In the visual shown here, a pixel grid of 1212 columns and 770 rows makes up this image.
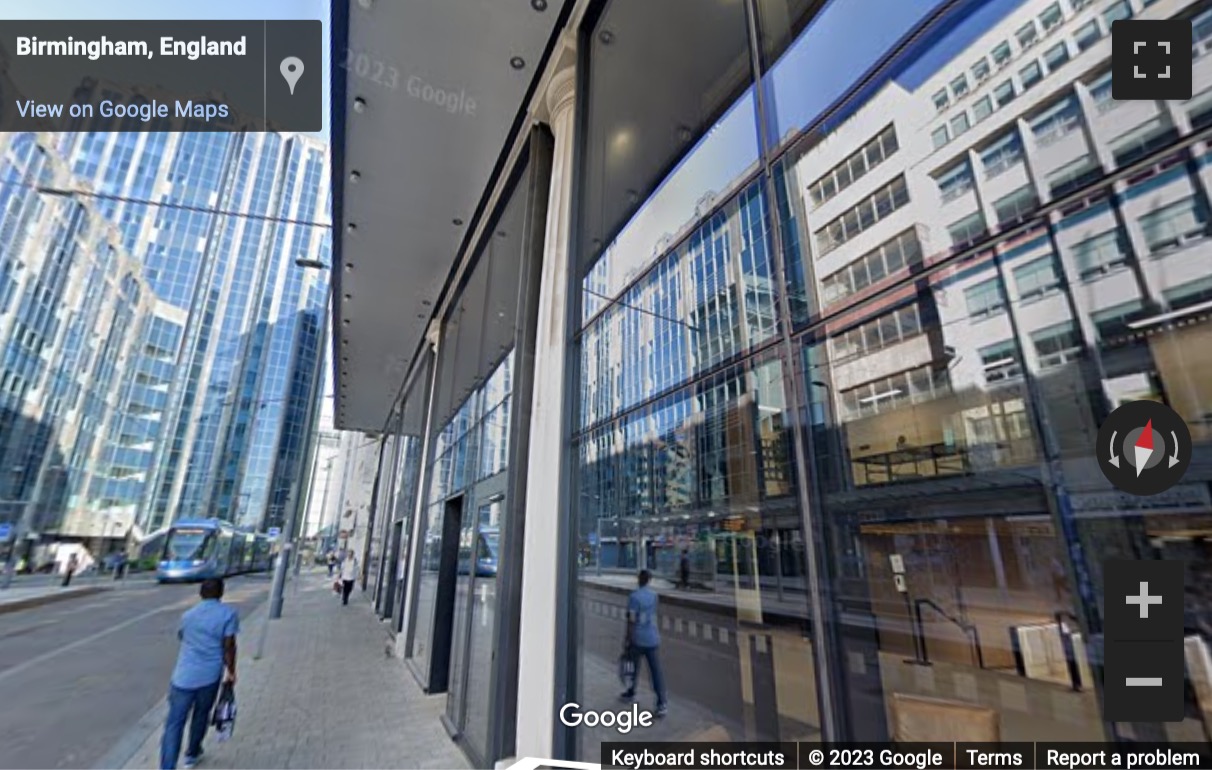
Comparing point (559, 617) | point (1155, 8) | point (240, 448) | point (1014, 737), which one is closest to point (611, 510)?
point (559, 617)

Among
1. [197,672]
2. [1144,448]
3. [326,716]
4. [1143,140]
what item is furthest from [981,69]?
[326,716]

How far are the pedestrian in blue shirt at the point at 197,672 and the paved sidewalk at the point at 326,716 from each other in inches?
16.7

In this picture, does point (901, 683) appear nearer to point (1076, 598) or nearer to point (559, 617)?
point (1076, 598)

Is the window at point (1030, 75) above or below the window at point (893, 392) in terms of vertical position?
above

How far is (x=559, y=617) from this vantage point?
10.9 feet

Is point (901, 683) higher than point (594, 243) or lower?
lower

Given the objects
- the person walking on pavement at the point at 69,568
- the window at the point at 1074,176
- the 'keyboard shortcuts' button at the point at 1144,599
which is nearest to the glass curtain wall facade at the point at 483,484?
the 'keyboard shortcuts' button at the point at 1144,599

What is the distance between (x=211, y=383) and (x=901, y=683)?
5459cm

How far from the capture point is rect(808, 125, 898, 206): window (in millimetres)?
1911

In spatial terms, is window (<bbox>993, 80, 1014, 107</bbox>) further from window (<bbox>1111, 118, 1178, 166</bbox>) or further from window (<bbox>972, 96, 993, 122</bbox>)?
window (<bbox>1111, 118, 1178, 166</bbox>)

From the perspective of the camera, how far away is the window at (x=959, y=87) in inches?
69.9

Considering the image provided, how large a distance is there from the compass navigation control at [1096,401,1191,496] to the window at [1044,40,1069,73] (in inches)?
43.0

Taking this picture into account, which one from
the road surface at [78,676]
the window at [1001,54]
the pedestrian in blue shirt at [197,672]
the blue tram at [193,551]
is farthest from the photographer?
the blue tram at [193,551]

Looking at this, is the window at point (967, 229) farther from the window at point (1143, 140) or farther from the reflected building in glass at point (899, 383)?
the window at point (1143, 140)
